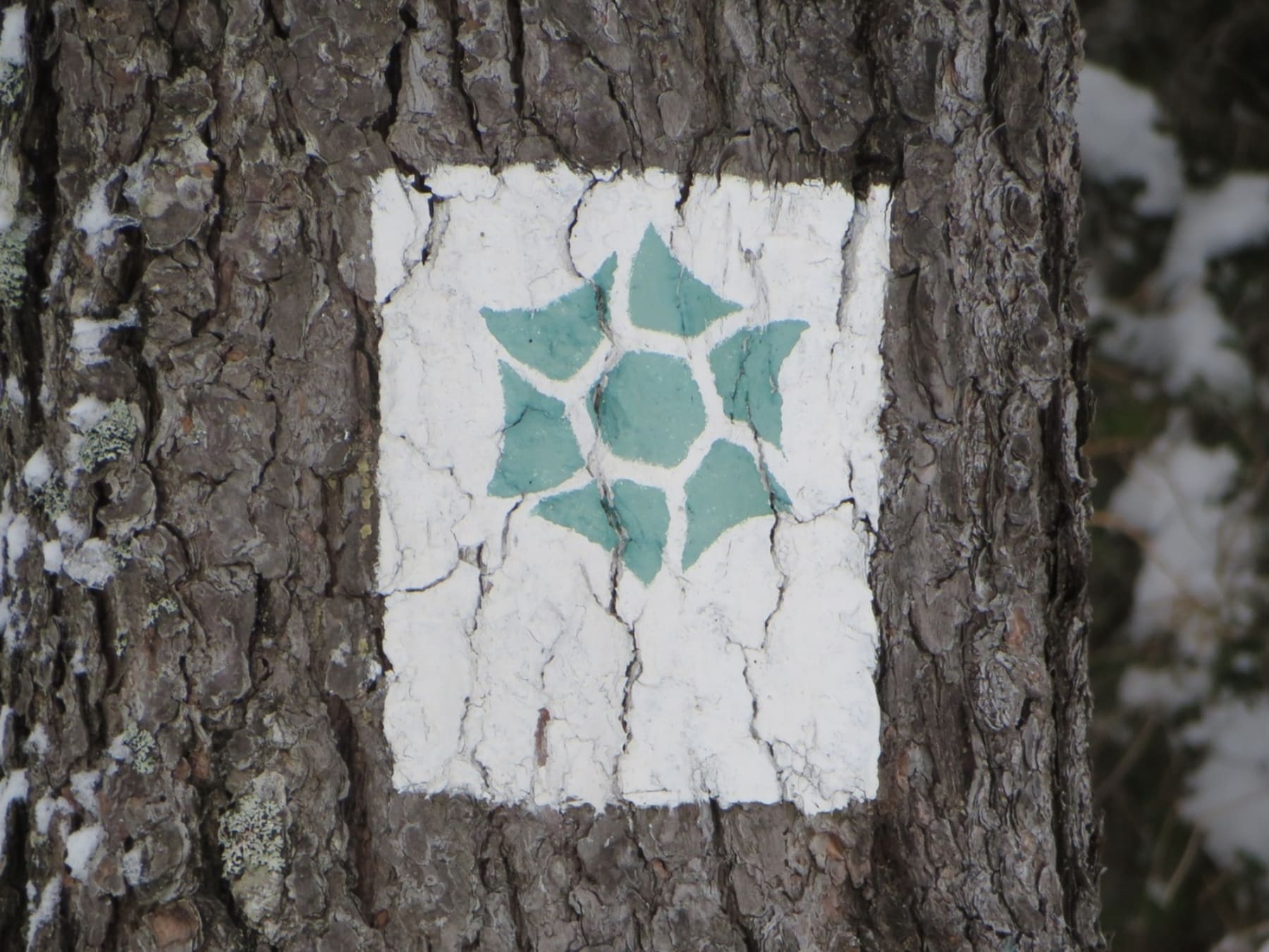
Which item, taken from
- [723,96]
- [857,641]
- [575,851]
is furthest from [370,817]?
[723,96]

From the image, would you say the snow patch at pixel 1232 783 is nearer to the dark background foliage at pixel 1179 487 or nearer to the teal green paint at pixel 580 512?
the dark background foliage at pixel 1179 487

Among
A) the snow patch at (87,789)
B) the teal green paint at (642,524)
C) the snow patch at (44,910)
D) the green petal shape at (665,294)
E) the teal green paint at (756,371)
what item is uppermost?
the green petal shape at (665,294)

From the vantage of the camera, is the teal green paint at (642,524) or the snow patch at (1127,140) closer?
the teal green paint at (642,524)

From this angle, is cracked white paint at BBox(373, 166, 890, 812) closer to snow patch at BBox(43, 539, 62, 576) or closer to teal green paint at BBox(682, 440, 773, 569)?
teal green paint at BBox(682, 440, 773, 569)

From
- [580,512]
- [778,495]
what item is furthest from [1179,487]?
[580,512]

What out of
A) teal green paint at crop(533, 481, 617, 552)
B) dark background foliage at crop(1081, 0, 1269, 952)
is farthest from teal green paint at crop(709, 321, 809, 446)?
dark background foliage at crop(1081, 0, 1269, 952)

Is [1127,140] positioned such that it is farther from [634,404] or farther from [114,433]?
[114,433]

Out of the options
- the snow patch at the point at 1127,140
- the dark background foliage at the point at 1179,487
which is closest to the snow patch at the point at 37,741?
the dark background foliage at the point at 1179,487
